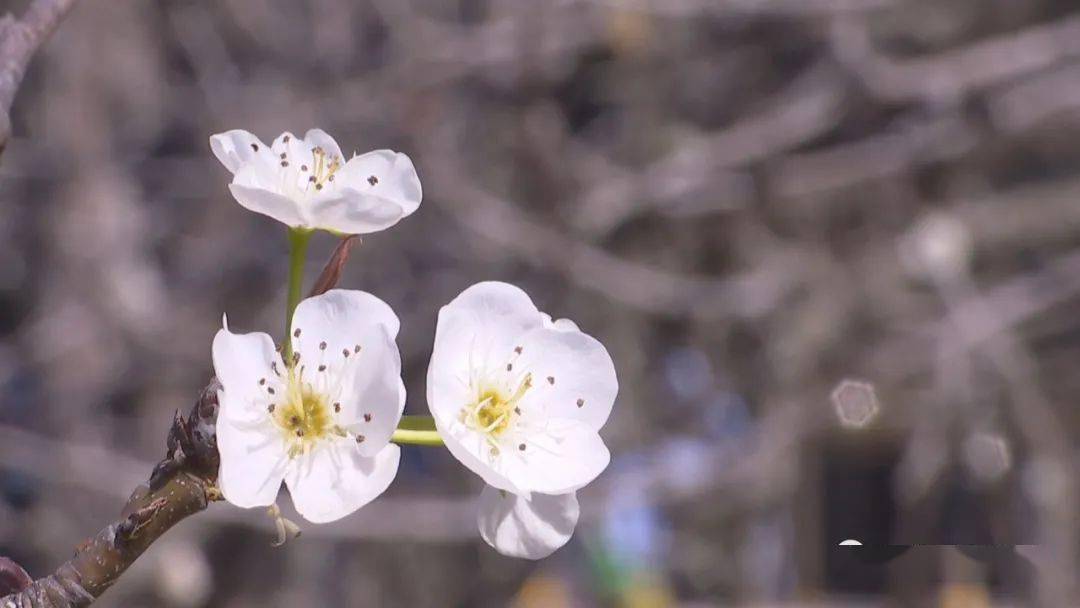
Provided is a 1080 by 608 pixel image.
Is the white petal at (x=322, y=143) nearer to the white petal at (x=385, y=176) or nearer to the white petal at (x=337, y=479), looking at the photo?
the white petal at (x=385, y=176)

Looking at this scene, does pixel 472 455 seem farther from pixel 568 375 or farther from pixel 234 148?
pixel 234 148

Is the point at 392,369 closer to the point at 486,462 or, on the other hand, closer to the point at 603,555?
the point at 486,462

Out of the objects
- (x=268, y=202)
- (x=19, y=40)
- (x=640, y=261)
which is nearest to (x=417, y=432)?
(x=268, y=202)

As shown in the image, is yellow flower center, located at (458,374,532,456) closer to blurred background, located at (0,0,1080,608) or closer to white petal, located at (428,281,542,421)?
white petal, located at (428,281,542,421)

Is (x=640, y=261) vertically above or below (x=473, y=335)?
above

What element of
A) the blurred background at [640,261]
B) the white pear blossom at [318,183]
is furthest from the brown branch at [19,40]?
the blurred background at [640,261]

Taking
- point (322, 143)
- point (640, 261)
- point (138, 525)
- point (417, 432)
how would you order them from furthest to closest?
point (640, 261) → point (322, 143) → point (417, 432) → point (138, 525)
